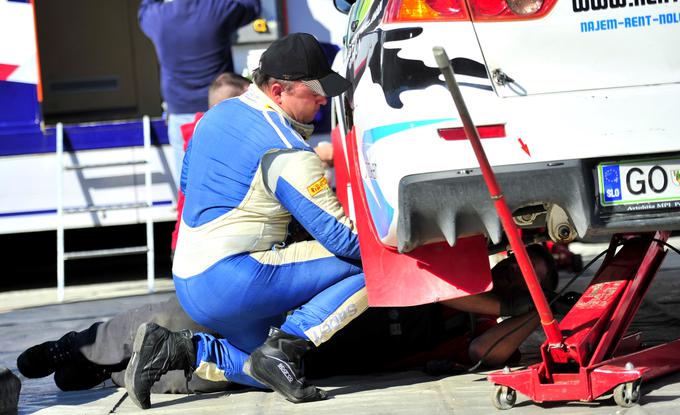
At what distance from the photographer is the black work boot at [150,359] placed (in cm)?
393

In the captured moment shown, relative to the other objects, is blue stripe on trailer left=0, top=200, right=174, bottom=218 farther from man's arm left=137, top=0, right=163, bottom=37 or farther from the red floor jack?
the red floor jack

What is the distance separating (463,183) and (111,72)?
839cm

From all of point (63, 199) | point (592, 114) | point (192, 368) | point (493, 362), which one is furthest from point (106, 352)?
point (63, 199)

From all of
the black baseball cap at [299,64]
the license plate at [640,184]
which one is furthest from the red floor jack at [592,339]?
the black baseball cap at [299,64]

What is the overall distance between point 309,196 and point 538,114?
91 cm

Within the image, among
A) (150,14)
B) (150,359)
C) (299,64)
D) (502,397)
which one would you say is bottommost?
(150,359)

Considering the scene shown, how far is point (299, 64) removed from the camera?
405 cm

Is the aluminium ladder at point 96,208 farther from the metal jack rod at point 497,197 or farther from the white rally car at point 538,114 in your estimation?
the metal jack rod at point 497,197

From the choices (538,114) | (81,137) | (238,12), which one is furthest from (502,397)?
(81,137)

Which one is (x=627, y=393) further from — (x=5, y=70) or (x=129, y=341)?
(x=5, y=70)

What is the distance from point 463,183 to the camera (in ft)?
11.1

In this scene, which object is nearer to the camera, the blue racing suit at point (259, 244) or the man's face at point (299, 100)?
the blue racing suit at point (259, 244)

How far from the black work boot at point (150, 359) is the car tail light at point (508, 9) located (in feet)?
5.25

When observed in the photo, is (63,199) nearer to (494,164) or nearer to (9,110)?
(9,110)
